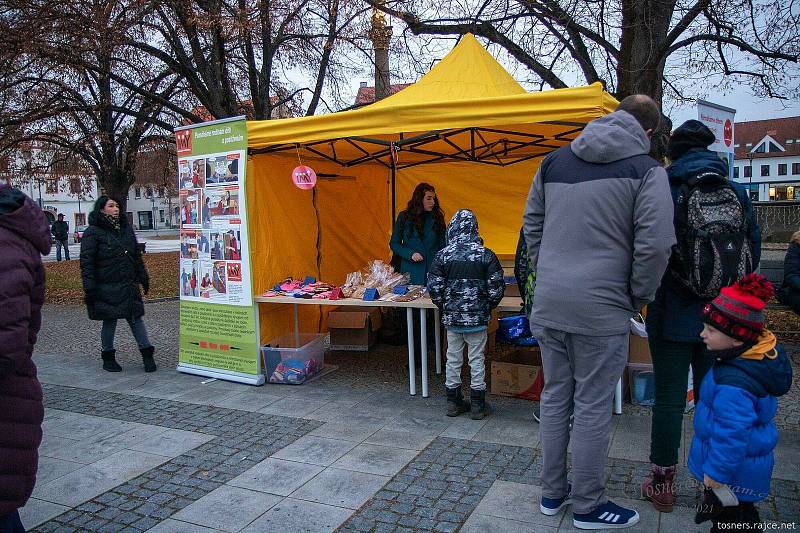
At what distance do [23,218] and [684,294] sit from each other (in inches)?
113

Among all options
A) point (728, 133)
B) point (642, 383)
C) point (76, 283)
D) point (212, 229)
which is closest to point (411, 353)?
point (642, 383)

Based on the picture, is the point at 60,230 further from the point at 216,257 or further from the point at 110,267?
the point at 216,257

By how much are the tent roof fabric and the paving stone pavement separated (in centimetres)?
242

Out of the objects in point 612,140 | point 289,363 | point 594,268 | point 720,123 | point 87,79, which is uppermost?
point 87,79

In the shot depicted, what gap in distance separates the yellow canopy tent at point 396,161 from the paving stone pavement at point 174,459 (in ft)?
4.24

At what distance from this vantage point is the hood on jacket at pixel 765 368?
2.27 meters

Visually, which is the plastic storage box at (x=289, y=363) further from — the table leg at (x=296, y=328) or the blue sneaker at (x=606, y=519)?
the blue sneaker at (x=606, y=519)

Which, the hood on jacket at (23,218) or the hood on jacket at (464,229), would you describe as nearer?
the hood on jacket at (23,218)

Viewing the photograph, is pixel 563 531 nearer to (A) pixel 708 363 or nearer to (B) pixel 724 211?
(A) pixel 708 363

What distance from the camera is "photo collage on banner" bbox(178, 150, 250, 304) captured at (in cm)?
579

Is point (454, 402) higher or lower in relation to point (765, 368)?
lower

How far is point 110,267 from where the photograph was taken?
6.19 m

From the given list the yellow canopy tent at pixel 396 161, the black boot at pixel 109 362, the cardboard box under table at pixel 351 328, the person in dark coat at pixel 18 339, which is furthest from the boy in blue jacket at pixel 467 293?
the black boot at pixel 109 362

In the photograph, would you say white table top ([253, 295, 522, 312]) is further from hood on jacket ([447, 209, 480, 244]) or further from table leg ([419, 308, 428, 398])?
hood on jacket ([447, 209, 480, 244])
